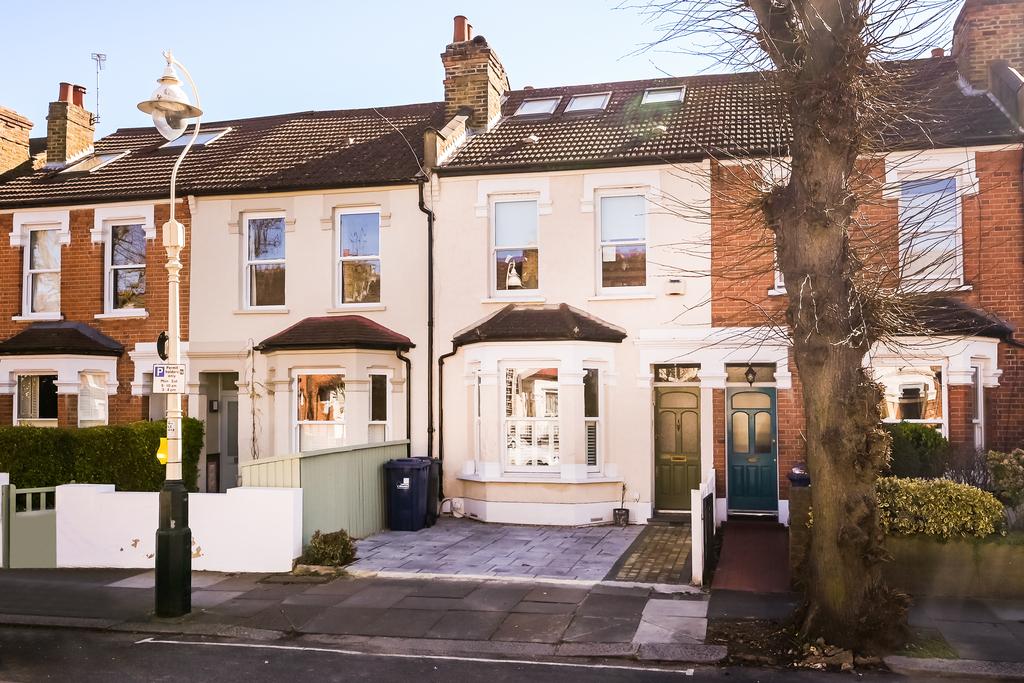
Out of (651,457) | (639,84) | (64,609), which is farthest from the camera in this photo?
(639,84)

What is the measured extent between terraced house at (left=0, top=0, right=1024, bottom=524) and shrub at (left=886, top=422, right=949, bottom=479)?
1146 millimetres

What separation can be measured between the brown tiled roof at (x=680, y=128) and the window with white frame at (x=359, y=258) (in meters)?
1.90

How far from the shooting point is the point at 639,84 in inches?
738

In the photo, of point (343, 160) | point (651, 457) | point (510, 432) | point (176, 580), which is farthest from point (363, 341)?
point (176, 580)

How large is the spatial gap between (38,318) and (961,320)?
16.9 m

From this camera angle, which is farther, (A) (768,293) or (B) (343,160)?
(B) (343,160)

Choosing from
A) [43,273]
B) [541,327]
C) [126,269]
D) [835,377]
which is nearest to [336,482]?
[541,327]

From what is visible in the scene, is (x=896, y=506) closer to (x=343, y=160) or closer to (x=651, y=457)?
(x=651, y=457)

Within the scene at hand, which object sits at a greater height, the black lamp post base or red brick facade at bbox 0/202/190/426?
red brick facade at bbox 0/202/190/426

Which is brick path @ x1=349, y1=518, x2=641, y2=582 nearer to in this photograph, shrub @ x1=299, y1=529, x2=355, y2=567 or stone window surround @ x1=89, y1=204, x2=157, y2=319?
shrub @ x1=299, y1=529, x2=355, y2=567

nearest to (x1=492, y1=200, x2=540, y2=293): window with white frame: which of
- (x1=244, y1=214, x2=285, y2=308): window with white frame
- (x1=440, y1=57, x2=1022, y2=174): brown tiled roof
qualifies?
(x1=440, y1=57, x2=1022, y2=174): brown tiled roof

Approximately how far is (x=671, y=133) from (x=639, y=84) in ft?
11.1

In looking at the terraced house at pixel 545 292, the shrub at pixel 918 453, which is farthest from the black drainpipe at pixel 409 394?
the shrub at pixel 918 453

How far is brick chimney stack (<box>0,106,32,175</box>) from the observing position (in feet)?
66.1
